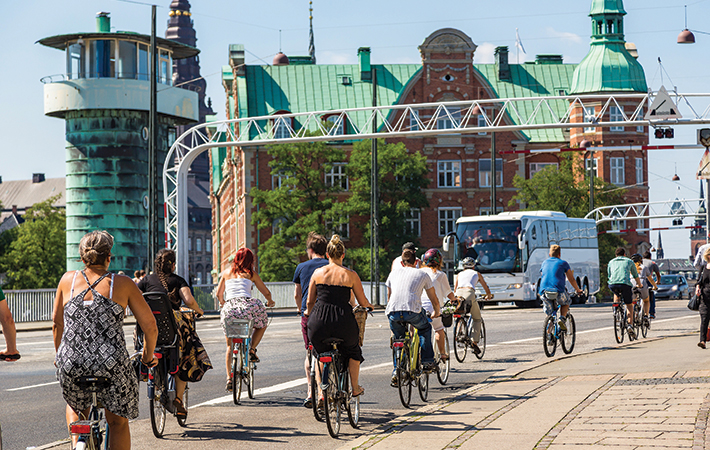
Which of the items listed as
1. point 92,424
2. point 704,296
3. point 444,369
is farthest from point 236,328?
point 704,296

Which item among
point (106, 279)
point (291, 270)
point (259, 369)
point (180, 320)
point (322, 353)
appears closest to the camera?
point (106, 279)

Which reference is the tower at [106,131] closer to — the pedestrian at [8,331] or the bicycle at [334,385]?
the bicycle at [334,385]

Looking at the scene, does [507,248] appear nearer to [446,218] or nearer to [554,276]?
[554,276]

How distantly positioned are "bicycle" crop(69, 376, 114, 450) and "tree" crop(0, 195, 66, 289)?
67790mm

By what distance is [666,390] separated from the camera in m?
10.7

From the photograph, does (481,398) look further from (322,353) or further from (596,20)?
(596,20)

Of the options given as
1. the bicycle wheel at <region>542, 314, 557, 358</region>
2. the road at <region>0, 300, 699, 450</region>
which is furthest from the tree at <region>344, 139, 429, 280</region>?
the bicycle wheel at <region>542, 314, 557, 358</region>

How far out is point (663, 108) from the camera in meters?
29.9

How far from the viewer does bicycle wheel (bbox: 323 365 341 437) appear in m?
8.65

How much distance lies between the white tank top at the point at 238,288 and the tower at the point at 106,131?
38.1 meters

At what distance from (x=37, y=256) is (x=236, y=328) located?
214 ft

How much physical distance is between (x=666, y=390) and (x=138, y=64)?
136 ft

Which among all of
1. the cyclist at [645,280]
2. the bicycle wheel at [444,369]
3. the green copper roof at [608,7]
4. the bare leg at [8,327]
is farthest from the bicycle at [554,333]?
the green copper roof at [608,7]

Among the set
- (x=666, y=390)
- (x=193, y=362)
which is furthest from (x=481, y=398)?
(x=193, y=362)
